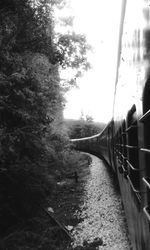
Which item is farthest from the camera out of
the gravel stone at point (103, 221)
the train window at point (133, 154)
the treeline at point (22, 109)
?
the treeline at point (22, 109)

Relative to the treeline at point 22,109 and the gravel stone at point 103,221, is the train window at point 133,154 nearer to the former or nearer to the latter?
the gravel stone at point 103,221

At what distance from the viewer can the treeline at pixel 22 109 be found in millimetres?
6539

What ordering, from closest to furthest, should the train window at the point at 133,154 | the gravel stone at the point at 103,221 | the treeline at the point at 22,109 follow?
1. the train window at the point at 133,154
2. the gravel stone at the point at 103,221
3. the treeline at the point at 22,109

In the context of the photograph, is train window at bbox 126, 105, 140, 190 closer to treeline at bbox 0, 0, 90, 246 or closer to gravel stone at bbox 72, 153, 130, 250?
gravel stone at bbox 72, 153, 130, 250

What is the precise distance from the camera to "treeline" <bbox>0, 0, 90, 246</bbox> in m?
6.54

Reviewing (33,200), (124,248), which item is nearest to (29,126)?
(33,200)

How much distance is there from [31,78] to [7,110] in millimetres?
1390

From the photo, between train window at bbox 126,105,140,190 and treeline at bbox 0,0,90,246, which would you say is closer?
train window at bbox 126,105,140,190

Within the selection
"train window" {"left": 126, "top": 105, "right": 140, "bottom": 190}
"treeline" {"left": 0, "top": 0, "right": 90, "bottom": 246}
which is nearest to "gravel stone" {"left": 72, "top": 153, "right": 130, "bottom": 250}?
"treeline" {"left": 0, "top": 0, "right": 90, "bottom": 246}

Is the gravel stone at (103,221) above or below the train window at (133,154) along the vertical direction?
below

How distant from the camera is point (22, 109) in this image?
22.5ft

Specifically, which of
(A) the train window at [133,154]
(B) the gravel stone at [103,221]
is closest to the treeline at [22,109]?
(B) the gravel stone at [103,221]

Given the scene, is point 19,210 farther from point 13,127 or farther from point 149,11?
point 149,11

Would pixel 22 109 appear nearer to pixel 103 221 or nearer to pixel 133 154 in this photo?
pixel 103 221
